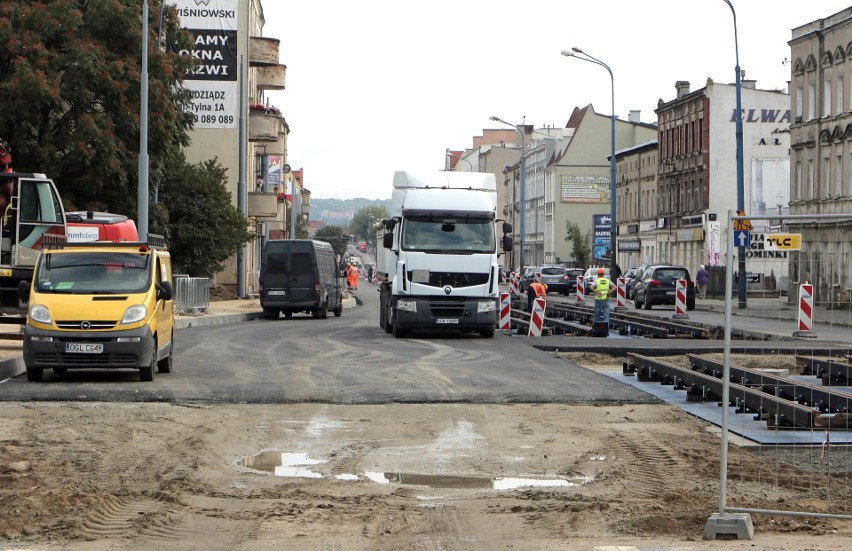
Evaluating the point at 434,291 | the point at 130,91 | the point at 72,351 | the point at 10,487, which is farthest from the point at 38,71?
the point at 10,487

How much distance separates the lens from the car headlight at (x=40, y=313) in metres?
18.3

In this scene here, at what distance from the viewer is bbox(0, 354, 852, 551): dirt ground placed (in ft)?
28.3

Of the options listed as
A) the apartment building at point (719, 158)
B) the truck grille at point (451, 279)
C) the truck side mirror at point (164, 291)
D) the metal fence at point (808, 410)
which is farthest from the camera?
the apartment building at point (719, 158)

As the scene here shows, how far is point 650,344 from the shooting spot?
28.7m

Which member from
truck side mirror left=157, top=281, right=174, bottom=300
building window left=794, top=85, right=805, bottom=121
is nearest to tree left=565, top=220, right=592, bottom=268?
building window left=794, top=85, right=805, bottom=121

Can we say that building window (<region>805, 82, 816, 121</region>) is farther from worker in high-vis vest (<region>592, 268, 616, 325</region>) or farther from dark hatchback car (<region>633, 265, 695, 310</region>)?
worker in high-vis vest (<region>592, 268, 616, 325</region>)

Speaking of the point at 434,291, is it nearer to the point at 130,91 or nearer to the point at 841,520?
the point at 130,91

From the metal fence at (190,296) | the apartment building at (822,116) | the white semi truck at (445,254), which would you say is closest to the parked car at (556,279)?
the apartment building at (822,116)

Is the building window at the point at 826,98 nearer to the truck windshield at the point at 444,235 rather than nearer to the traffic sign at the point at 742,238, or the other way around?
the truck windshield at the point at 444,235

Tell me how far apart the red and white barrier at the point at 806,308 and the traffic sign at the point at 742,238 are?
1606 mm

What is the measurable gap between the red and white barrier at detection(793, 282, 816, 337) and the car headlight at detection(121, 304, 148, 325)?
891 cm

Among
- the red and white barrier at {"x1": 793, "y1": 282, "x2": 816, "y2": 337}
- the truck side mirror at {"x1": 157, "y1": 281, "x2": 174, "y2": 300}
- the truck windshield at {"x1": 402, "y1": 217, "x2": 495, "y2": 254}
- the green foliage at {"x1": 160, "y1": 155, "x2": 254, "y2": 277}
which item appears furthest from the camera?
the green foliage at {"x1": 160, "y1": 155, "x2": 254, "y2": 277}

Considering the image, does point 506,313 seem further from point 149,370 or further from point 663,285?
point 663,285

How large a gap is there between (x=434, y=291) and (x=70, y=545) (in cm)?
2216
